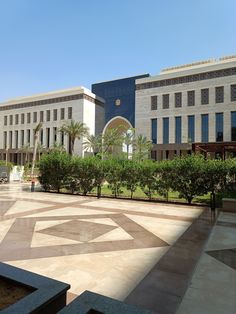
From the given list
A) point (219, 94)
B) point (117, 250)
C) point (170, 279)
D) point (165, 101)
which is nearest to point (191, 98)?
point (219, 94)

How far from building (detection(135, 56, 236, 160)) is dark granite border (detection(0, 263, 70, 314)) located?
158 ft

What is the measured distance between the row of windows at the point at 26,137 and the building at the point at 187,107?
2367 centimetres

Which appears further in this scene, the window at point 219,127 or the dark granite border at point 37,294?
the window at point 219,127

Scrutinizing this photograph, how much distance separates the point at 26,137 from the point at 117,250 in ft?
243

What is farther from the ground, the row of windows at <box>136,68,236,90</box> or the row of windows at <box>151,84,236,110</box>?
the row of windows at <box>136,68,236,90</box>

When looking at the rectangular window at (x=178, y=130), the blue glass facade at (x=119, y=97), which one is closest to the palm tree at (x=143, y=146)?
the rectangular window at (x=178, y=130)

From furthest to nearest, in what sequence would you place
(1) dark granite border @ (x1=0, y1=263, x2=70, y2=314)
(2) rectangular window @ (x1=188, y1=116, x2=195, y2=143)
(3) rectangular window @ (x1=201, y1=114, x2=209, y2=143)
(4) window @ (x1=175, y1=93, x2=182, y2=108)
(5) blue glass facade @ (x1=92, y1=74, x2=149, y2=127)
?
(5) blue glass facade @ (x1=92, y1=74, x2=149, y2=127), (4) window @ (x1=175, y1=93, x2=182, y2=108), (2) rectangular window @ (x1=188, y1=116, x2=195, y2=143), (3) rectangular window @ (x1=201, y1=114, x2=209, y2=143), (1) dark granite border @ (x1=0, y1=263, x2=70, y2=314)

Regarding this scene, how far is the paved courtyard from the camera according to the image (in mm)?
4461

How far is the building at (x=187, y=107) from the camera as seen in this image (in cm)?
5066

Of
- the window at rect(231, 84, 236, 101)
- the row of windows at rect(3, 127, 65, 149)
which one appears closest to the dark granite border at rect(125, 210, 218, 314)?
the window at rect(231, 84, 236, 101)

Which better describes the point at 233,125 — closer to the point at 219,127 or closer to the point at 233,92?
the point at 219,127

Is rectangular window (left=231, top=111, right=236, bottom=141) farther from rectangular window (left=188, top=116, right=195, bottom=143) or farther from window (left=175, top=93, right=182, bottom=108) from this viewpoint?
window (left=175, top=93, right=182, bottom=108)

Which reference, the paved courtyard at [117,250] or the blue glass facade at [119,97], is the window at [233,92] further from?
the paved courtyard at [117,250]

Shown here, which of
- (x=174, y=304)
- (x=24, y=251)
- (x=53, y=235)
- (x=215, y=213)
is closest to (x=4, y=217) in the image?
(x=53, y=235)
